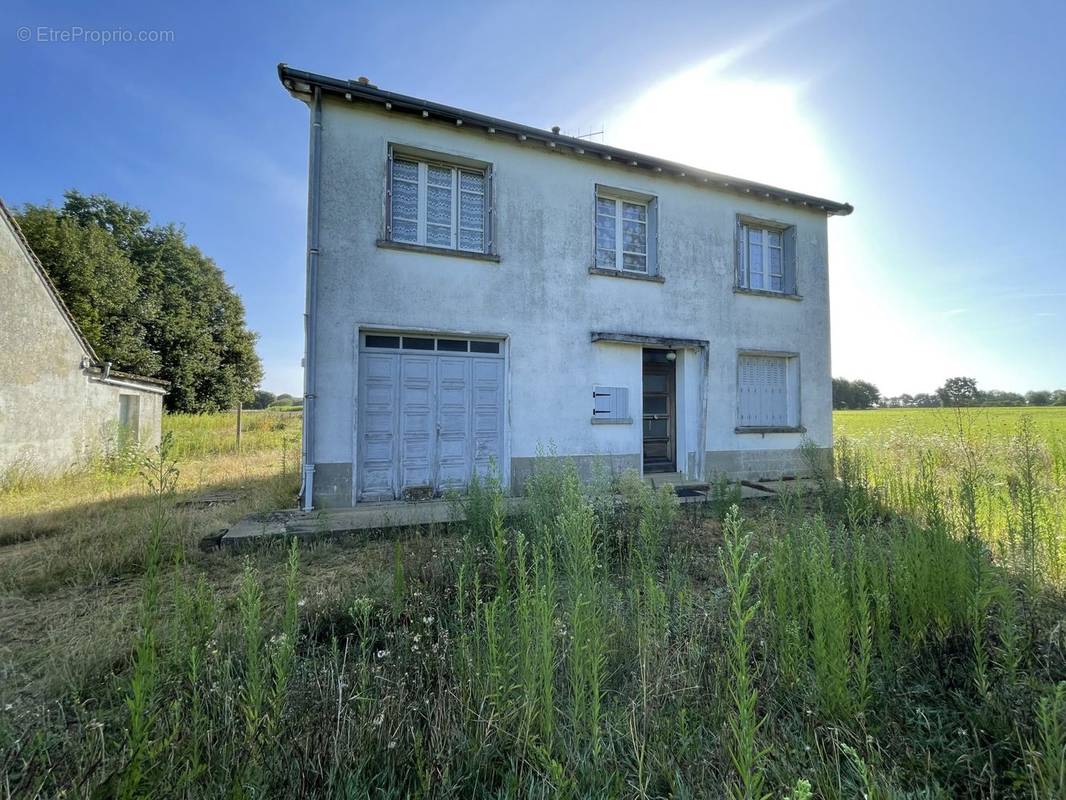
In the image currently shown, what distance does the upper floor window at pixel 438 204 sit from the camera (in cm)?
731

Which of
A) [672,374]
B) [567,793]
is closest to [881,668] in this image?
[567,793]

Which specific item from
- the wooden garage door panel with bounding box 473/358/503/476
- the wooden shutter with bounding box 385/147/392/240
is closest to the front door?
the wooden garage door panel with bounding box 473/358/503/476

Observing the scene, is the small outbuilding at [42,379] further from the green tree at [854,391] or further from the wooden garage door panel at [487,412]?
the green tree at [854,391]

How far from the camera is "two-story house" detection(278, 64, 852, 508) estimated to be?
22.1ft

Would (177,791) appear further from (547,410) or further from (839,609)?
(547,410)

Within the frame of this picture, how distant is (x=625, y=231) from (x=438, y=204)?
367cm

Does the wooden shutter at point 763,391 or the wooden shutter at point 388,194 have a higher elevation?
the wooden shutter at point 388,194

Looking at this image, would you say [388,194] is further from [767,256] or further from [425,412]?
[767,256]

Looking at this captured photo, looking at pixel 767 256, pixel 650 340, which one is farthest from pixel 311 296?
pixel 767 256

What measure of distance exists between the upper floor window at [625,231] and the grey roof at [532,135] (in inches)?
24.7

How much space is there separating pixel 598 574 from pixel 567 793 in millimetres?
2312

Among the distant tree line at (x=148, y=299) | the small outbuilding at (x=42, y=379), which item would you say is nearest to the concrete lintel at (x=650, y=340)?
the small outbuilding at (x=42, y=379)

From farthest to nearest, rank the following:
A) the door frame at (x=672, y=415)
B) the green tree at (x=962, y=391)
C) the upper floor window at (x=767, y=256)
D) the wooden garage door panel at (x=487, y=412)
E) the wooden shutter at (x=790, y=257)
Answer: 1. the wooden shutter at (x=790, y=257)
2. the upper floor window at (x=767, y=256)
3. the door frame at (x=672, y=415)
4. the wooden garage door panel at (x=487, y=412)
5. the green tree at (x=962, y=391)

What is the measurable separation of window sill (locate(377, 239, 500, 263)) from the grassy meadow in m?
4.95
